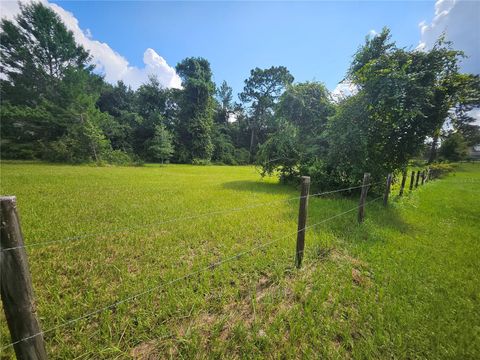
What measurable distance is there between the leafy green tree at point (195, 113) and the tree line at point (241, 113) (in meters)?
0.15

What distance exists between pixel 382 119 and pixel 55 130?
28533mm

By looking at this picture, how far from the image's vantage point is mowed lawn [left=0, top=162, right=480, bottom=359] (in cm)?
194

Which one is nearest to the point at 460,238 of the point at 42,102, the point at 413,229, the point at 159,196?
the point at 413,229

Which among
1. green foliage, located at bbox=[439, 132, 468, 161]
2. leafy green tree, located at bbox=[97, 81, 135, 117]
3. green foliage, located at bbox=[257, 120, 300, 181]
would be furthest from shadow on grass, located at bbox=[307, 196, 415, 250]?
leafy green tree, located at bbox=[97, 81, 135, 117]

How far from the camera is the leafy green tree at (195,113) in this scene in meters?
30.9

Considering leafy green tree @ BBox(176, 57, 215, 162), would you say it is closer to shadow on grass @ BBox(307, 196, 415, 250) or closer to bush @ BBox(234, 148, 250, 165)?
bush @ BBox(234, 148, 250, 165)

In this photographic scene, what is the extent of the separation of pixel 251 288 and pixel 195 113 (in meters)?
31.6

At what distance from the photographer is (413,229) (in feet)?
16.7

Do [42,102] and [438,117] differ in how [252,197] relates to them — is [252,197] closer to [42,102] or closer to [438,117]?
[438,117]

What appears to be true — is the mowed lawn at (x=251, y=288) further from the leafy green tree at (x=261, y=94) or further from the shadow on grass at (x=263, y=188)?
the leafy green tree at (x=261, y=94)

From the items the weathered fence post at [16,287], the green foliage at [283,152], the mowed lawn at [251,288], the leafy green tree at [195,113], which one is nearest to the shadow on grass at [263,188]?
the green foliage at [283,152]

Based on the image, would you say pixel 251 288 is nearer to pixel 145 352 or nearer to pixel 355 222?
pixel 145 352

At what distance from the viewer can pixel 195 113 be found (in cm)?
3127

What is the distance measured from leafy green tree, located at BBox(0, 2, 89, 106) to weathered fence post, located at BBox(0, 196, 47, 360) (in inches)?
1215
